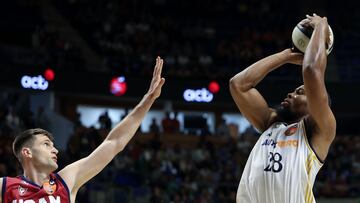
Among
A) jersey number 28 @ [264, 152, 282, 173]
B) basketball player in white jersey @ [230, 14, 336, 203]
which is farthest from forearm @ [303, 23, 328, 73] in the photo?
jersey number 28 @ [264, 152, 282, 173]

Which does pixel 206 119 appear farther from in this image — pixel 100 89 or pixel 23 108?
pixel 23 108

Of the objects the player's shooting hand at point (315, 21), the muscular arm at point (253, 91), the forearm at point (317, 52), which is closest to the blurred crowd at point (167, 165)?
the muscular arm at point (253, 91)

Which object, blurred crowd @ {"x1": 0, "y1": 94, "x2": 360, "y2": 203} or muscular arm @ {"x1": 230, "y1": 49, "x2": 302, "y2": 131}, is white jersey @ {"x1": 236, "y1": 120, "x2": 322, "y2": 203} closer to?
muscular arm @ {"x1": 230, "y1": 49, "x2": 302, "y2": 131}

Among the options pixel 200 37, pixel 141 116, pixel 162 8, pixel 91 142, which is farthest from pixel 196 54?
pixel 141 116

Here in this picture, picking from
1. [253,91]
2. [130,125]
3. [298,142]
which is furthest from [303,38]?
[130,125]

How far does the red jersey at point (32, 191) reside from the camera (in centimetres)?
501

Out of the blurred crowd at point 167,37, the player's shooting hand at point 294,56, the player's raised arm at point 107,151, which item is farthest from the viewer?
→ the blurred crowd at point 167,37

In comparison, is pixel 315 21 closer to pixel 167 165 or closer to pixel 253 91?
pixel 253 91

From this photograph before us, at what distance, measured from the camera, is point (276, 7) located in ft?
84.8

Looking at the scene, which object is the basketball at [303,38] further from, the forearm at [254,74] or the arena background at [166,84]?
the arena background at [166,84]

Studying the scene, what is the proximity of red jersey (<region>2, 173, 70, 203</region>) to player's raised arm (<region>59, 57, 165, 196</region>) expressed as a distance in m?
0.08

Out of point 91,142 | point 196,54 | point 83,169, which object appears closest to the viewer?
point 83,169

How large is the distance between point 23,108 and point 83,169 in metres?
14.1

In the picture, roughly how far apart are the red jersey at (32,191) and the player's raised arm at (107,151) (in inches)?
3.3
